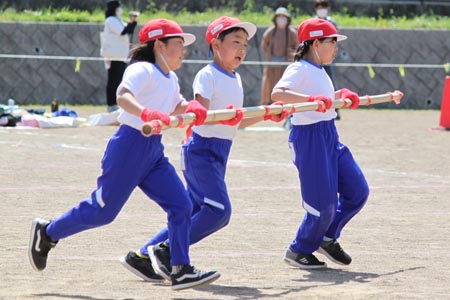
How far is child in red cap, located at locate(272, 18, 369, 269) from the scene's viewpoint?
27.7 ft

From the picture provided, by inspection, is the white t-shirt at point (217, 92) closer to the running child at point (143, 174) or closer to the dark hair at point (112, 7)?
the running child at point (143, 174)

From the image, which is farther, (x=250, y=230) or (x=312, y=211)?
(x=250, y=230)

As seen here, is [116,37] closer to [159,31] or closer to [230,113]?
[159,31]

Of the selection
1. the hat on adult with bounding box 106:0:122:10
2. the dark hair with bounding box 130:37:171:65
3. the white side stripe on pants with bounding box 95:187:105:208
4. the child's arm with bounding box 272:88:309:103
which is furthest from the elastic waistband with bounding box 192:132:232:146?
the hat on adult with bounding box 106:0:122:10

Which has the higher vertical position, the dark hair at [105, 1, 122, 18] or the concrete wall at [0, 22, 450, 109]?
the dark hair at [105, 1, 122, 18]

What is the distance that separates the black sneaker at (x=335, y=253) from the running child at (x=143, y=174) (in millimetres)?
1420

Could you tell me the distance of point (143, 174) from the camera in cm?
754

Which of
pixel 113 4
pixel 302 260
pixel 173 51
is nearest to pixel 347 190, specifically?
pixel 302 260

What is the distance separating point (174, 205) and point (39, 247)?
36.6 inches

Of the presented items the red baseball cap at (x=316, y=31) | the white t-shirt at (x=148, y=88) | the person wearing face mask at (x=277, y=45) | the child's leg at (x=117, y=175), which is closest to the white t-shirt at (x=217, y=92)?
the white t-shirt at (x=148, y=88)

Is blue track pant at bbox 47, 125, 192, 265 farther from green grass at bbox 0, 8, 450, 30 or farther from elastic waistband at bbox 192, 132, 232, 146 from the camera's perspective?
green grass at bbox 0, 8, 450, 30

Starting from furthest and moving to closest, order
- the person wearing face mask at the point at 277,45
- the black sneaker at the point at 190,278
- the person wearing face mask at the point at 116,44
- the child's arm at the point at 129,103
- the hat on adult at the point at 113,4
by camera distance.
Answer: the hat on adult at the point at 113,4
the person wearing face mask at the point at 116,44
the person wearing face mask at the point at 277,45
the black sneaker at the point at 190,278
the child's arm at the point at 129,103

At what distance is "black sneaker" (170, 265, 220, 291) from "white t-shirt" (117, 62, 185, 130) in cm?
92

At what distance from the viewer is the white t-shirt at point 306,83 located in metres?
8.57
